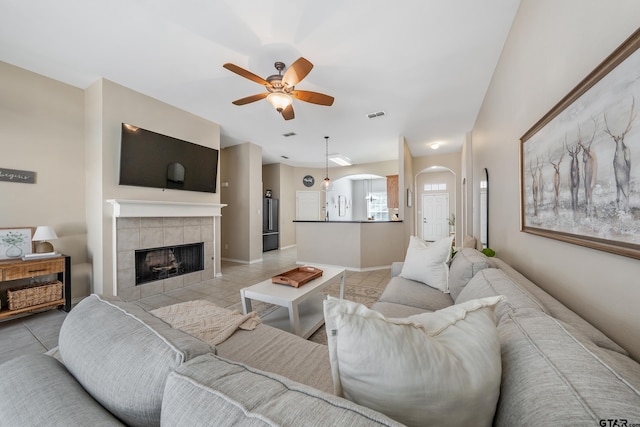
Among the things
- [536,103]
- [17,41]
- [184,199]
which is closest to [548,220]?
[536,103]

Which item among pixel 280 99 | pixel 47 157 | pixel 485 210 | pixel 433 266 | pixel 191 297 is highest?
pixel 280 99

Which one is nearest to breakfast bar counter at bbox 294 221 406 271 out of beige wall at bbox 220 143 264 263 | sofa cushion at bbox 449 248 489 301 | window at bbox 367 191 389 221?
beige wall at bbox 220 143 264 263

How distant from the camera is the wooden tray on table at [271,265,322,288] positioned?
216 centimetres

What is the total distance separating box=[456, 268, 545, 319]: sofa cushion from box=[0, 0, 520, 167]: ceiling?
77.4 inches

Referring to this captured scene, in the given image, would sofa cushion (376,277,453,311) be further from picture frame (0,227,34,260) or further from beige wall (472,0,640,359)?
picture frame (0,227,34,260)

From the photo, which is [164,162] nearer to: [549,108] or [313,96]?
[313,96]

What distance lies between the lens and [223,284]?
12.1ft

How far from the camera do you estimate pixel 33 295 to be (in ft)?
7.86

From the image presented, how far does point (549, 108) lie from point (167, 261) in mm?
4385

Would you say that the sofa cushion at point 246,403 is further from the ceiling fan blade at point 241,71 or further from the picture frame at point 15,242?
the picture frame at point 15,242

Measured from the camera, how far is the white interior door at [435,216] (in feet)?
27.7

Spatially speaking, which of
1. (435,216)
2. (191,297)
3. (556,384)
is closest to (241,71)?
(556,384)

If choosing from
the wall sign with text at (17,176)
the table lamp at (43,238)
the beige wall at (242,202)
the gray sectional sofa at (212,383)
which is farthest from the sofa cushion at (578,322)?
the beige wall at (242,202)

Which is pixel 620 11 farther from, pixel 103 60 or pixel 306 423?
pixel 103 60
